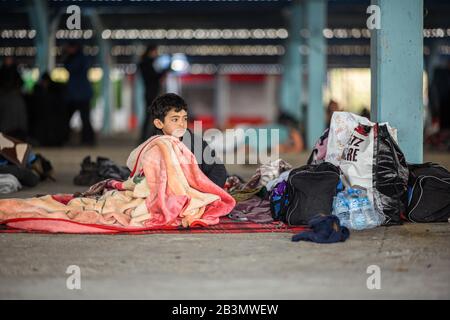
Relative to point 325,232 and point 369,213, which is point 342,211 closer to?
point 369,213

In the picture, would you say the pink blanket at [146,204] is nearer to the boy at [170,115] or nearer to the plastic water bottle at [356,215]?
the boy at [170,115]

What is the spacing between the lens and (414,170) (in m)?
5.86

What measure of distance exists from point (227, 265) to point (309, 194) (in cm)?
144

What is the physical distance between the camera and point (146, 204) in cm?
537

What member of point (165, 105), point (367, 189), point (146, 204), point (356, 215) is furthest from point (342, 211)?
point (165, 105)

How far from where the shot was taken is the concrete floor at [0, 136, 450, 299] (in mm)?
3471

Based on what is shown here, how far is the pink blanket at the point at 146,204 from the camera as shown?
528 cm

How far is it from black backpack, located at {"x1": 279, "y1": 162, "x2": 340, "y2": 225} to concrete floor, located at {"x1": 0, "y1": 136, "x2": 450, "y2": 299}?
0.29 m

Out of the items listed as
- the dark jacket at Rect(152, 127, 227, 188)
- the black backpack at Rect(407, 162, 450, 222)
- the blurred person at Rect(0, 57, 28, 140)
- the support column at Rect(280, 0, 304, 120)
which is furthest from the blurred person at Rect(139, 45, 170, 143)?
the black backpack at Rect(407, 162, 450, 222)

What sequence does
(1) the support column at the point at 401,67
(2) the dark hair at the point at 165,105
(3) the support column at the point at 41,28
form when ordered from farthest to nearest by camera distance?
(3) the support column at the point at 41,28, (1) the support column at the point at 401,67, (2) the dark hair at the point at 165,105

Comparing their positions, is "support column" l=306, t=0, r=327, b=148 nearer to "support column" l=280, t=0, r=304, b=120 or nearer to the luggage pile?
"support column" l=280, t=0, r=304, b=120

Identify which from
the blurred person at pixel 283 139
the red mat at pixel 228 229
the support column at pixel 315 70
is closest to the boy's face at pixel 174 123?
the red mat at pixel 228 229

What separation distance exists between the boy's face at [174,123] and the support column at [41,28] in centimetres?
1141
